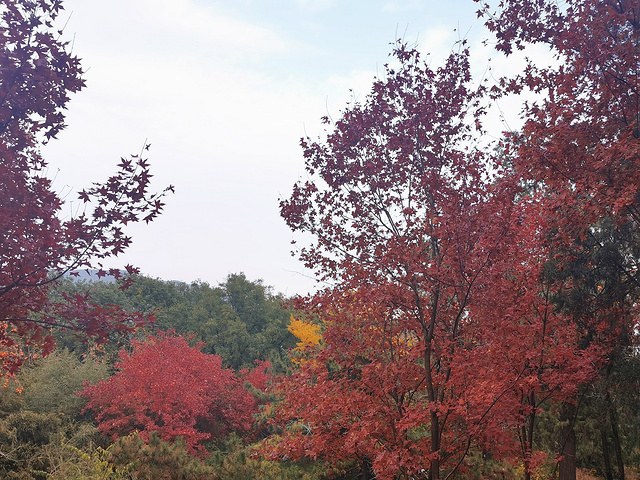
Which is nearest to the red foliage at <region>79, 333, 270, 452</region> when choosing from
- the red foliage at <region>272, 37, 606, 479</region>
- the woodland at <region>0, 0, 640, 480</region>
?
the woodland at <region>0, 0, 640, 480</region>

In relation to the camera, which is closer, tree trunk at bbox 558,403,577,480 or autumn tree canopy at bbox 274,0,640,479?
autumn tree canopy at bbox 274,0,640,479

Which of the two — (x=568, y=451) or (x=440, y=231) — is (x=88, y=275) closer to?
(x=440, y=231)

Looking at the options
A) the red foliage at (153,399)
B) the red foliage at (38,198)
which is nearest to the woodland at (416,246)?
the red foliage at (38,198)

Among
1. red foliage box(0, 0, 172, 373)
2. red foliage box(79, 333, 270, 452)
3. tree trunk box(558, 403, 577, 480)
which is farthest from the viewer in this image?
red foliage box(79, 333, 270, 452)

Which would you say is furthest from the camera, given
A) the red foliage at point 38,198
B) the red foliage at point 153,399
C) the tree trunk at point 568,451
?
the red foliage at point 153,399

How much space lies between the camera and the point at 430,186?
19.1ft

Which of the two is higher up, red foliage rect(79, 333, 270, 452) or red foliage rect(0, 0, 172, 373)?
red foliage rect(0, 0, 172, 373)

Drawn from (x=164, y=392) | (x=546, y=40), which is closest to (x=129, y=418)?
(x=164, y=392)

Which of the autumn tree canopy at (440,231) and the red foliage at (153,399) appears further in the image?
the red foliage at (153,399)

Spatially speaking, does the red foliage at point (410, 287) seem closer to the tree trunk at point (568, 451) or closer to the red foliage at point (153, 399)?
the tree trunk at point (568, 451)

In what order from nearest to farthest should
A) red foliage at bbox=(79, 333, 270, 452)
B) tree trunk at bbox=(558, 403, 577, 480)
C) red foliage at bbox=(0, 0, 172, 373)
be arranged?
red foliage at bbox=(0, 0, 172, 373) → tree trunk at bbox=(558, 403, 577, 480) → red foliage at bbox=(79, 333, 270, 452)

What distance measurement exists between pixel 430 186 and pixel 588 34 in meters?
2.51

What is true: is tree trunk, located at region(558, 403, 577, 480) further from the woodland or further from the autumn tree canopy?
the autumn tree canopy

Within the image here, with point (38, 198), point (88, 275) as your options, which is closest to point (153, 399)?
point (88, 275)
